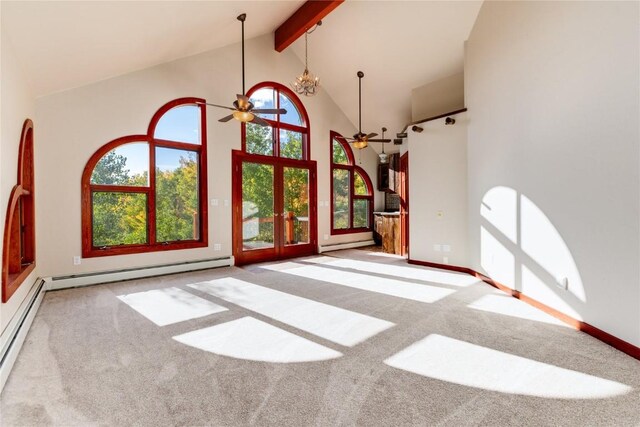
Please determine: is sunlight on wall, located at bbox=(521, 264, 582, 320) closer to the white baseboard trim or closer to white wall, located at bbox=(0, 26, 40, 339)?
the white baseboard trim

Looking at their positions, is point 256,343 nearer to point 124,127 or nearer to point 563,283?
point 563,283

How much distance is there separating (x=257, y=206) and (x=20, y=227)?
11.9 feet

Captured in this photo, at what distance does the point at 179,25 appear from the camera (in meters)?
4.13

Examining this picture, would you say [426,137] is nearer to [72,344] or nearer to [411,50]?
[411,50]

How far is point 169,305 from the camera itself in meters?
3.54

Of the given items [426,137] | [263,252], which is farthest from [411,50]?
[263,252]

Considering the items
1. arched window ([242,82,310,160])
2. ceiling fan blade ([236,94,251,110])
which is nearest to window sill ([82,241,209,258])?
arched window ([242,82,310,160])

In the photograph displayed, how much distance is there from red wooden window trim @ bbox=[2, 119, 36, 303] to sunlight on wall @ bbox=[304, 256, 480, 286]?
4441 mm

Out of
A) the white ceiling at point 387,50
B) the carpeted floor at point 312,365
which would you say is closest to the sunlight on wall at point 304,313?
the carpeted floor at point 312,365

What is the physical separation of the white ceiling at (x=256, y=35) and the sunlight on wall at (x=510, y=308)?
14.2ft

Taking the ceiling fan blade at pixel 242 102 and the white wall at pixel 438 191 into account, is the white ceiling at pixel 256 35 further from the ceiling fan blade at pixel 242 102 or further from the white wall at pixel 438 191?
the white wall at pixel 438 191

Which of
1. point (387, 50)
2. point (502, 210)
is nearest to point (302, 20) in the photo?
point (387, 50)

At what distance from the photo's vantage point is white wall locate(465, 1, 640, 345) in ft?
7.93

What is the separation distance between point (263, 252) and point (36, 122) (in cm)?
415
